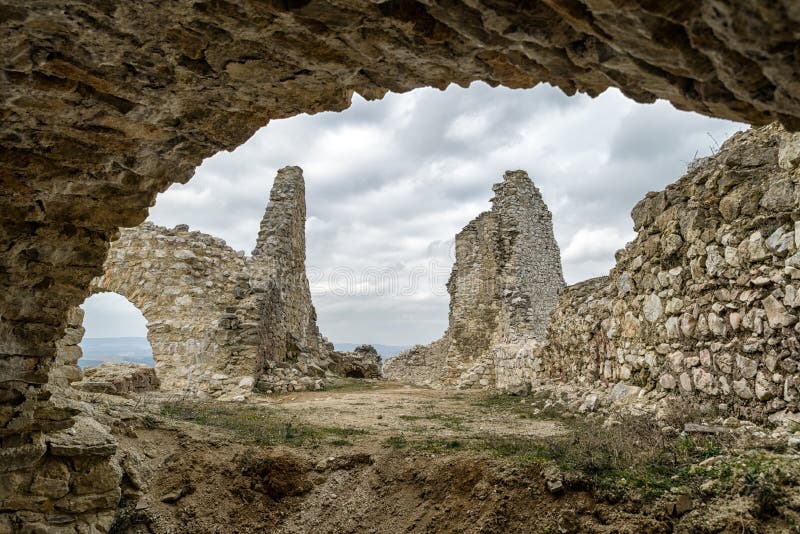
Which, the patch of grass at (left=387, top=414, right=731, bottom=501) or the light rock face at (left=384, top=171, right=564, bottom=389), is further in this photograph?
the light rock face at (left=384, top=171, right=564, bottom=389)

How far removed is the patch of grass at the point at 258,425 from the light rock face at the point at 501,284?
329 inches

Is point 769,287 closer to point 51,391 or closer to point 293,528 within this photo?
point 293,528

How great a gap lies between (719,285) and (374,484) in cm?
437

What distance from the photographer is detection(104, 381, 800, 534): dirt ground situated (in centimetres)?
350

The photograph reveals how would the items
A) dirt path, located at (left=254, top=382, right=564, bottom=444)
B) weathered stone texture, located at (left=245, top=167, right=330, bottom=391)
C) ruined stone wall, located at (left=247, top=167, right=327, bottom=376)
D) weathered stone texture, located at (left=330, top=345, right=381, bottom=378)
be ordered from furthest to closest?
weathered stone texture, located at (left=330, top=345, right=381, bottom=378) < ruined stone wall, located at (left=247, top=167, right=327, bottom=376) < weathered stone texture, located at (left=245, top=167, right=330, bottom=391) < dirt path, located at (left=254, top=382, right=564, bottom=444)

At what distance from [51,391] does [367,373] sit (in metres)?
15.5

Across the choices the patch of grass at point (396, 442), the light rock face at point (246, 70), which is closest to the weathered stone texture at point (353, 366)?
the patch of grass at point (396, 442)

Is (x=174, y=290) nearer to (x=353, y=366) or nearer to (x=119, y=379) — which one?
(x=119, y=379)

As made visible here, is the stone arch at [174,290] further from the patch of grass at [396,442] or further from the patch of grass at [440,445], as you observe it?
the patch of grass at [440,445]

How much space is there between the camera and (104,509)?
14.3 feet

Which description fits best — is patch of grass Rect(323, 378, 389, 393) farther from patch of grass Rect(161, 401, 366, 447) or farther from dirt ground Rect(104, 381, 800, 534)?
dirt ground Rect(104, 381, 800, 534)

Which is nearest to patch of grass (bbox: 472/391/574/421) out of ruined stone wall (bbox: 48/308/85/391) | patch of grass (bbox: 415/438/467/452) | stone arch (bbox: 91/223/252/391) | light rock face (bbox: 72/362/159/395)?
patch of grass (bbox: 415/438/467/452)

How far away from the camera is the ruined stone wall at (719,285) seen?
4715 millimetres

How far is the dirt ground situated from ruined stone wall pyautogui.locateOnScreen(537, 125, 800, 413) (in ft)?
5.09
